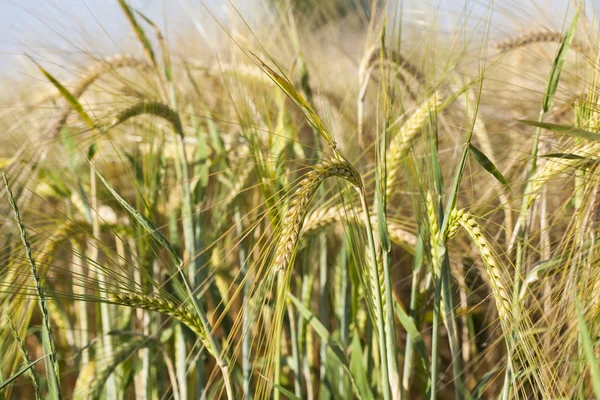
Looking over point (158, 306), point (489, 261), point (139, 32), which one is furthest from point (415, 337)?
point (139, 32)

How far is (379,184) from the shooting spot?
0.59 m

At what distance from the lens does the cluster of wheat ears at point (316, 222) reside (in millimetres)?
568

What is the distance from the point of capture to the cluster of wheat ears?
1.86 feet

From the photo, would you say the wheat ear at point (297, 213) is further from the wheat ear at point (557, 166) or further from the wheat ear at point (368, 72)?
the wheat ear at point (368, 72)

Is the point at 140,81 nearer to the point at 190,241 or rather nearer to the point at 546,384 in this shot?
the point at 190,241

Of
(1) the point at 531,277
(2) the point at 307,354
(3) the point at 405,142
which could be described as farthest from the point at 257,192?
(1) the point at 531,277

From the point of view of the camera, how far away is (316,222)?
2.58ft

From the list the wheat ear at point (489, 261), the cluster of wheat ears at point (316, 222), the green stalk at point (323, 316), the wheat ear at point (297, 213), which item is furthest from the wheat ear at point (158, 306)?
the green stalk at point (323, 316)

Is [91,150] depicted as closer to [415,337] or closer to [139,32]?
[139,32]

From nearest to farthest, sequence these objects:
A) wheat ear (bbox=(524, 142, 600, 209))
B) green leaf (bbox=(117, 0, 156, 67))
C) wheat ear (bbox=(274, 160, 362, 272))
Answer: wheat ear (bbox=(274, 160, 362, 272)), wheat ear (bbox=(524, 142, 600, 209)), green leaf (bbox=(117, 0, 156, 67))

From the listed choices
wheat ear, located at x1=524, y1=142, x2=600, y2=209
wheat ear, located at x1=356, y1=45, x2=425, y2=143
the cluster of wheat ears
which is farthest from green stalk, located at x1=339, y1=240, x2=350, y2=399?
wheat ear, located at x1=524, y1=142, x2=600, y2=209

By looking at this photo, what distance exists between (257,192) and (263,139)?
0.49 feet

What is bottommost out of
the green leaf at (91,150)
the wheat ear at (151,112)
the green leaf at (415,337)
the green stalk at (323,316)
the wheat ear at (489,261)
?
the green stalk at (323,316)

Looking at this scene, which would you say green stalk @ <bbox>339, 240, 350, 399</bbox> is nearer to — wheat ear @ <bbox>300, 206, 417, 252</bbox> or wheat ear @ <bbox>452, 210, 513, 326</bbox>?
wheat ear @ <bbox>300, 206, 417, 252</bbox>
